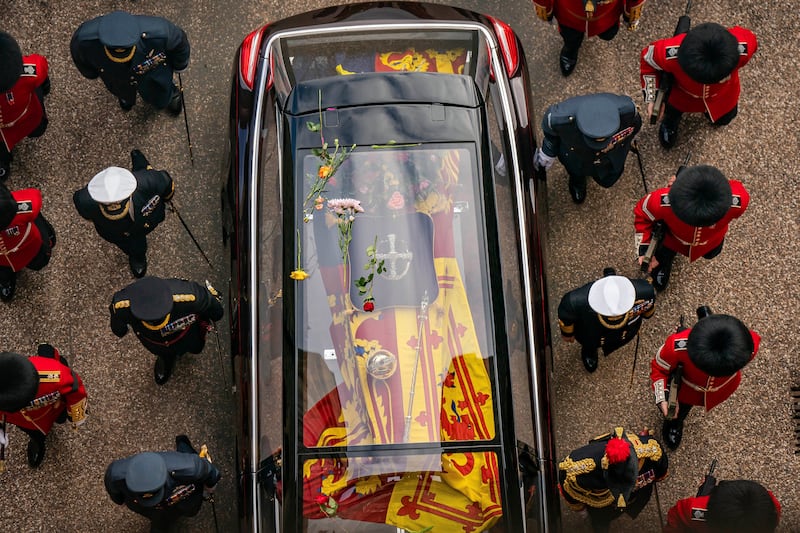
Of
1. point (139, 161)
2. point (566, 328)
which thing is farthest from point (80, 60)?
point (566, 328)

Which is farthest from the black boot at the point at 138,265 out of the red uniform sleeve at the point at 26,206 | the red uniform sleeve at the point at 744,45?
the red uniform sleeve at the point at 744,45

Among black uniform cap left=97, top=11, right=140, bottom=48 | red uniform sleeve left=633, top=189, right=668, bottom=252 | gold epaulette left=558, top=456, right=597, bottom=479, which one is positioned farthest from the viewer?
black uniform cap left=97, top=11, right=140, bottom=48

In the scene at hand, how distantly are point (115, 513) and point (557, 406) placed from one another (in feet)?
8.36

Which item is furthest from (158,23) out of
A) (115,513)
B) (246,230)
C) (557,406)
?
(557,406)

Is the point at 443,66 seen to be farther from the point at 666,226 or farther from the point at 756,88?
the point at 756,88

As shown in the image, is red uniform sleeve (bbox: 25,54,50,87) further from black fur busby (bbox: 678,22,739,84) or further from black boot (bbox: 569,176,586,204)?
black fur busby (bbox: 678,22,739,84)

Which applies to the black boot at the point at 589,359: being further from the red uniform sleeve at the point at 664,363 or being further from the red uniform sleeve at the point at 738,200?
the red uniform sleeve at the point at 738,200

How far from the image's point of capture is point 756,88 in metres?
6.02

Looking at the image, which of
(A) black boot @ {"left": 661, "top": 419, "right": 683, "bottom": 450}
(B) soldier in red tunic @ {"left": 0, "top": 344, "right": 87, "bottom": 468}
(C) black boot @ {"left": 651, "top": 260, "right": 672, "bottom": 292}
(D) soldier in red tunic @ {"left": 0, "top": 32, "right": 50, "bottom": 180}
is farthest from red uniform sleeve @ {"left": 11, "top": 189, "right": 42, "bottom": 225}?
(A) black boot @ {"left": 661, "top": 419, "right": 683, "bottom": 450}

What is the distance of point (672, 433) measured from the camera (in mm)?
5418

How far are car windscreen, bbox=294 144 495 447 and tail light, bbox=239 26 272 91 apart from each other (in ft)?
2.16

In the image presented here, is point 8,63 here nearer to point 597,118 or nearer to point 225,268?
point 225,268

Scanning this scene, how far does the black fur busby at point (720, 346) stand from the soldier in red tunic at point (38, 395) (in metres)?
3.13

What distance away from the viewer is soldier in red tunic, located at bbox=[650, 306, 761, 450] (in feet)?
15.0
